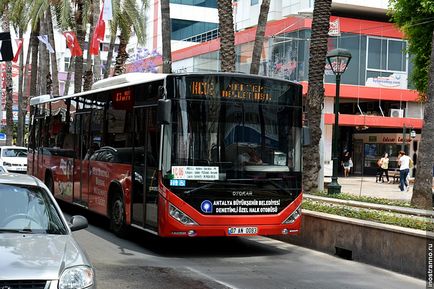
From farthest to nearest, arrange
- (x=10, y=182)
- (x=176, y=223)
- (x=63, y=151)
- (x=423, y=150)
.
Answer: (x=63, y=151)
(x=423, y=150)
(x=176, y=223)
(x=10, y=182)

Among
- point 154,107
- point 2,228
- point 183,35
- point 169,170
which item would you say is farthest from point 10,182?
point 183,35

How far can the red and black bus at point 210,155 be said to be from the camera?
9.84 meters

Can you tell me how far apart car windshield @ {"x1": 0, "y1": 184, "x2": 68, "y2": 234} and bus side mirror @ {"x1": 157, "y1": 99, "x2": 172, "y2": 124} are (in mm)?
3262

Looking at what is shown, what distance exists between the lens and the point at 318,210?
38.9 ft

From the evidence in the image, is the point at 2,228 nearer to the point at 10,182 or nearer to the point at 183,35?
the point at 10,182

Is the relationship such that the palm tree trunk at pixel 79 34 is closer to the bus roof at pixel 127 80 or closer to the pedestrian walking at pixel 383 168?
the pedestrian walking at pixel 383 168

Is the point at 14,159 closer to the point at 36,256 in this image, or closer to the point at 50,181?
the point at 50,181

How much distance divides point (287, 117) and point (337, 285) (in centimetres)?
343

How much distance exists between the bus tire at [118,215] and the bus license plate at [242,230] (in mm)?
2586

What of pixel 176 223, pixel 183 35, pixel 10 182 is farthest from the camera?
pixel 183 35

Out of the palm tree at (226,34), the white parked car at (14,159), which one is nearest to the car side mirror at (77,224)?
the palm tree at (226,34)

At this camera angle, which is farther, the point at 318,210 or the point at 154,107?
the point at 318,210

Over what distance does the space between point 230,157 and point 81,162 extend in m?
5.66

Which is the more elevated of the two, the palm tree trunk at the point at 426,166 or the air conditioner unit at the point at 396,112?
the air conditioner unit at the point at 396,112
